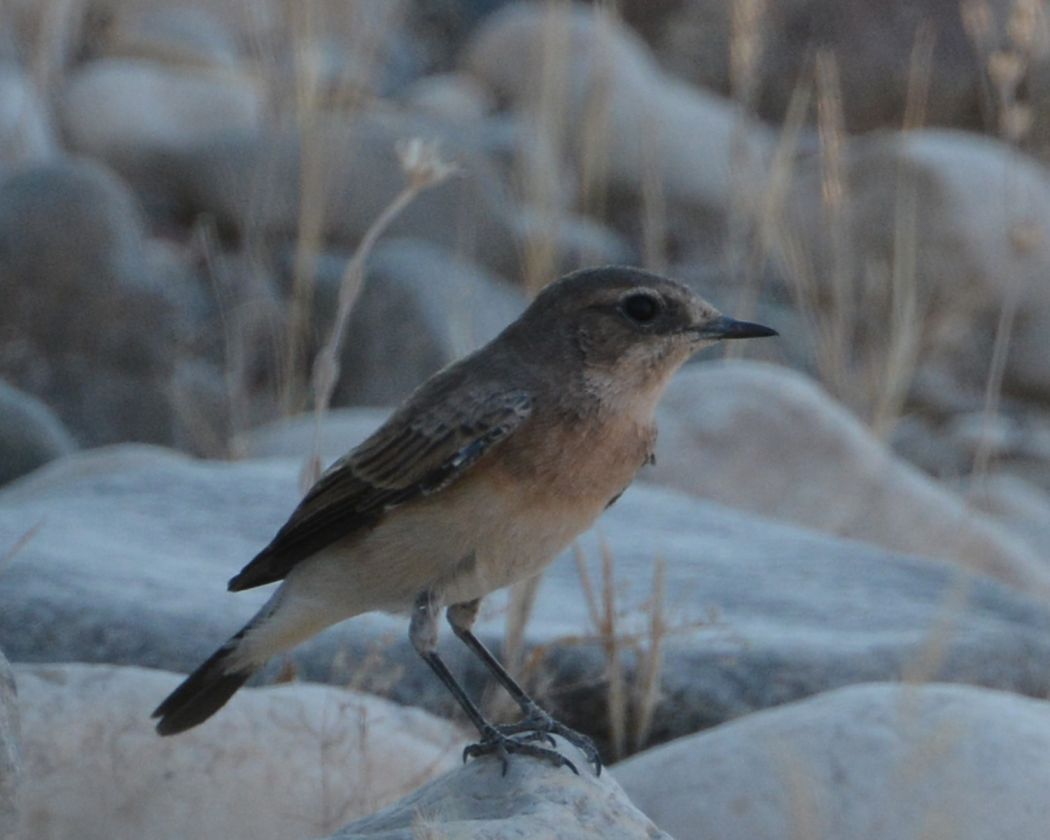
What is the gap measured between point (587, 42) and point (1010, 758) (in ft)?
35.8

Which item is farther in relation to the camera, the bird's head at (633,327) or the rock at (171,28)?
the rock at (171,28)

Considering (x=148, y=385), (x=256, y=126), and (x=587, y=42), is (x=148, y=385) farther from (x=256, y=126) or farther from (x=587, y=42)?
(x=587, y=42)

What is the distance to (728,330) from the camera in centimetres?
444

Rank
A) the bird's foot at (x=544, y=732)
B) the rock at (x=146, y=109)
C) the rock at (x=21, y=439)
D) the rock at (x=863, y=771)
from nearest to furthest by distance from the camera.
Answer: the bird's foot at (x=544, y=732) < the rock at (x=863, y=771) < the rock at (x=21, y=439) < the rock at (x=146, y=109)

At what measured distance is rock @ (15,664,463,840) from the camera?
4.55 m

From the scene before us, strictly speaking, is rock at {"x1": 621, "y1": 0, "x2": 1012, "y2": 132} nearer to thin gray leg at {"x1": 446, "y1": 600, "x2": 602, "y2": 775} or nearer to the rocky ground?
the rocky ground

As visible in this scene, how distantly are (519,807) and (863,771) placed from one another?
1069 mm

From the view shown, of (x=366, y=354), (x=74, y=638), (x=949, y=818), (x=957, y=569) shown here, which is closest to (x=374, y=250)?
(x=366, y=354)

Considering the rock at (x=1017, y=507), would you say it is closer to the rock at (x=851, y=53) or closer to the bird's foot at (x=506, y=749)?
the bird's foot at (x=506, y=749)

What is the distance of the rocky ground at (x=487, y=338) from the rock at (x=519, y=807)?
12 mm

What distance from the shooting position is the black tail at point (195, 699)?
14.6 feet

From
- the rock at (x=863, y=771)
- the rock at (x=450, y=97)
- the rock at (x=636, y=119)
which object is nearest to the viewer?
the rock at (x=863, y=771)

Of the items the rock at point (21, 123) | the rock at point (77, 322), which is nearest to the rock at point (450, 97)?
the rock at point (21, 123)

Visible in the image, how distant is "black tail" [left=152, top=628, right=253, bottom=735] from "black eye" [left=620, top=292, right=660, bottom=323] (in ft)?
3.75
